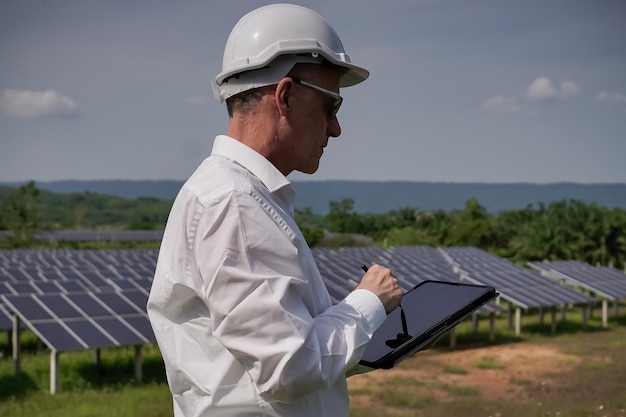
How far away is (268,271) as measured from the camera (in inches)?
55.5

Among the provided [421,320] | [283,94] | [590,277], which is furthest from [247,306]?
[590,277]

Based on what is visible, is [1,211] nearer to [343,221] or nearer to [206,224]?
[343,221]

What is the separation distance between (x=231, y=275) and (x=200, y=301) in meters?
0.19

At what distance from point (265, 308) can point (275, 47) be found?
548mm

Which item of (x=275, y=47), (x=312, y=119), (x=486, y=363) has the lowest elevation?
(x=486, y=363)

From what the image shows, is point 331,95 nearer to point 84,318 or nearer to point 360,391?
point 360,391

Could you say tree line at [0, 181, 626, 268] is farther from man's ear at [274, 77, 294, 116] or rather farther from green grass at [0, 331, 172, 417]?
man's ear at [274, 77, 294, 116]

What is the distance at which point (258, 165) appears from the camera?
5.28 feet

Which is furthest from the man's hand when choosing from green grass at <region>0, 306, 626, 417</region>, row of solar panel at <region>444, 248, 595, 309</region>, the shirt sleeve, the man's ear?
row of solar panel at <region>444, 248, 595, 309</region>

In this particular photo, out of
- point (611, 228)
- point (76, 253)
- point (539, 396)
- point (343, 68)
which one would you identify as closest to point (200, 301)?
point (343, 68)

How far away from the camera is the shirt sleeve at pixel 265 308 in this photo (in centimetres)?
136

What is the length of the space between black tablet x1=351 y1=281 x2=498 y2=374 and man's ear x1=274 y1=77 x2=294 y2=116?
23.4 inches

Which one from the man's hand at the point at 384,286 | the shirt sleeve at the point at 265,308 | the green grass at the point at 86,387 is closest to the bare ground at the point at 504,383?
the green grass at the point at 86,387

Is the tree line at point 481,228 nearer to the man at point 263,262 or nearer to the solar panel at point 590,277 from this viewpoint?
the solar panel at point 590,277
